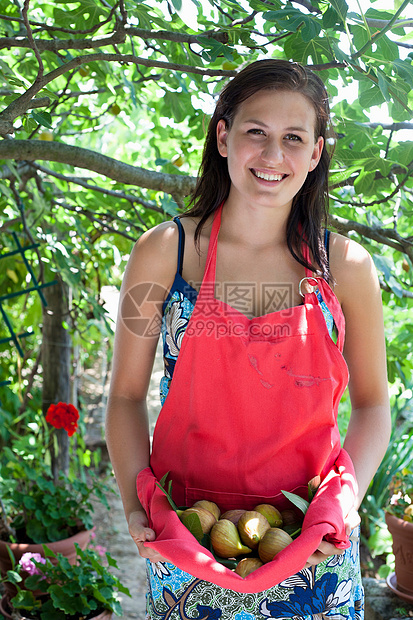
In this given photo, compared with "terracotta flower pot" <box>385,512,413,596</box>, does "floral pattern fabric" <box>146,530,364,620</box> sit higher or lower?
higher

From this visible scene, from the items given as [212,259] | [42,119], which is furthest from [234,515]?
[42,119]

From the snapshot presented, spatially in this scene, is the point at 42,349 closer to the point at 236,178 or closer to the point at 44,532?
the point at 44,532

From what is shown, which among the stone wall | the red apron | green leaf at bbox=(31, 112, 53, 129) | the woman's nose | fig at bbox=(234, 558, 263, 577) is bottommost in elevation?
the stone wall

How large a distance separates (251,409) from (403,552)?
1526 mm

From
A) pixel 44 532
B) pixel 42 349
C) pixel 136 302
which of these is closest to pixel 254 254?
pixel 136 302

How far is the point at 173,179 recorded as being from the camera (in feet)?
6.78

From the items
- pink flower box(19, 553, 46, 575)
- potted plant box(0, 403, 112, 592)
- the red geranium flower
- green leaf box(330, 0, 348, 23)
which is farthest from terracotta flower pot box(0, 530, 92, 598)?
green leaf box(330, 0, 348, 23)

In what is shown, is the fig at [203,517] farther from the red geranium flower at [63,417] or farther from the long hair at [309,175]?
the red geranium flower at [63,417]

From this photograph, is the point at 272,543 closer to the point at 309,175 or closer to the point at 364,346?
the point at 364,346

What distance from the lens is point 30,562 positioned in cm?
224

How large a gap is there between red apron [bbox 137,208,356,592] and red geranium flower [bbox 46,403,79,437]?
141cm

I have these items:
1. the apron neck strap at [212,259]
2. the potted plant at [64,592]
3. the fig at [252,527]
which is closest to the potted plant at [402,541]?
the potted plant at [64,592]

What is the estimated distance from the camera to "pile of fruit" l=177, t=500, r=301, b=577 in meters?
1.11

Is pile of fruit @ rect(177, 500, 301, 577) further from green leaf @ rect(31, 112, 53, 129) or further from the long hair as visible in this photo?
green leaf @ rect(31, 112, 53, 129)
